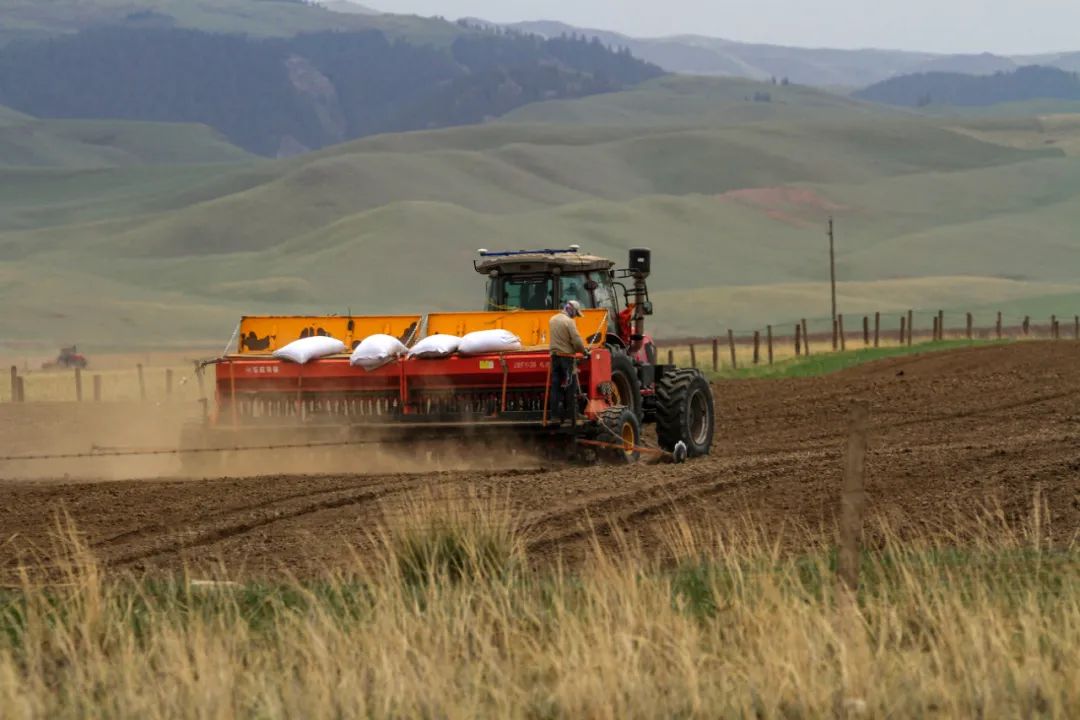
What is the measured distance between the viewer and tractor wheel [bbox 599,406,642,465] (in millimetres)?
20016

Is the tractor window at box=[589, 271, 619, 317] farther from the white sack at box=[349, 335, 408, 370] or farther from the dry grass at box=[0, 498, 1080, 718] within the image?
the dry grass at box=[0, 498, 1080, 718]

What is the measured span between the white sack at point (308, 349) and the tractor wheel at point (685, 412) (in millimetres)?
3806

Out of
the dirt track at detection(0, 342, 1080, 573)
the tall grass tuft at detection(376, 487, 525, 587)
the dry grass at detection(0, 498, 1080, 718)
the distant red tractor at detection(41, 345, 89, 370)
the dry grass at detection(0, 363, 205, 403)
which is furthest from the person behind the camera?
the distant red tractor at detection(41, 345, 89, 370)

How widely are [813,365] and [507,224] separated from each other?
339ft

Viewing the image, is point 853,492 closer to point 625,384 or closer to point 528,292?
point 625,384

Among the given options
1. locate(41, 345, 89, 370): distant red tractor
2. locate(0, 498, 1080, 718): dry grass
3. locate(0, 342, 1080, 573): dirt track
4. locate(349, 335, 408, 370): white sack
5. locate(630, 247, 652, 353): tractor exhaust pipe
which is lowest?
locate(41, 345, 89, 370): distant red tractor

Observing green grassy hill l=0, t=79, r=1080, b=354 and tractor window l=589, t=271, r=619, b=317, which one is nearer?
tractor window l=589, t=271, r=619, b=317

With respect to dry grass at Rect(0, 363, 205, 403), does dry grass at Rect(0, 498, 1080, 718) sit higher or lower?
higher

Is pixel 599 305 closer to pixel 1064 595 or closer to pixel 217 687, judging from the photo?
pixel 1064 595

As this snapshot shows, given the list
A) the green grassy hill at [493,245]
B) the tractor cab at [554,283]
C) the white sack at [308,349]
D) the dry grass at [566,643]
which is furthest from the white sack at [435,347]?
the green grassy hill at [493,245]

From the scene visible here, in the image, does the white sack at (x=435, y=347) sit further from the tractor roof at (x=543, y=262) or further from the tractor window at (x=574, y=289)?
the tractor window at (x=574, y=289)

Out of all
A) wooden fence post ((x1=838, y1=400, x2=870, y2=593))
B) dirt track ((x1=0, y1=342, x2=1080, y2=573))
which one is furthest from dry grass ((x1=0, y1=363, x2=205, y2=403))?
wooden fence post ((x1=838, y1=400, x2=870, y2=593))

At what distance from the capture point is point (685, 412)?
22.2 meters

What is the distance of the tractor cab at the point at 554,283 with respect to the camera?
71.7 ft
